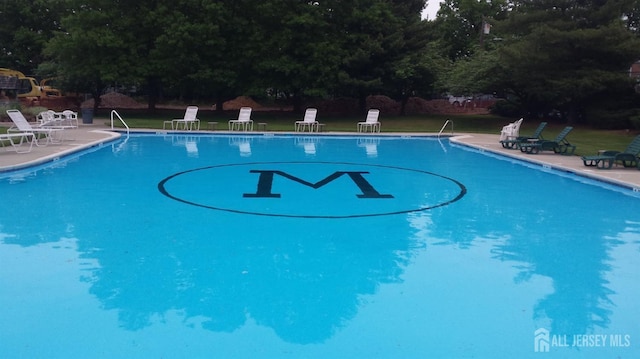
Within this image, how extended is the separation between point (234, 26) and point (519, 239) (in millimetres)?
23852

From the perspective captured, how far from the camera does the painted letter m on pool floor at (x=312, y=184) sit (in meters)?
9.52

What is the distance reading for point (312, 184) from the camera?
34.9 ft

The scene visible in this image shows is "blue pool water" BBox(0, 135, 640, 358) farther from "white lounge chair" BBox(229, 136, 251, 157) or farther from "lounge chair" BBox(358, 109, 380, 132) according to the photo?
"lounge chair" BBox(358, 109, 380, 132)

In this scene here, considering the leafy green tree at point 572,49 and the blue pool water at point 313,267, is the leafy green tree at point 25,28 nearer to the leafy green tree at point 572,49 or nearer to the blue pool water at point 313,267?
the leafy green tree at point 572,49

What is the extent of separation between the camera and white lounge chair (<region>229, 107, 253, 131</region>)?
21.9 m

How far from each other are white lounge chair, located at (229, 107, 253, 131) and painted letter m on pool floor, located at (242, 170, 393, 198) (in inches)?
399

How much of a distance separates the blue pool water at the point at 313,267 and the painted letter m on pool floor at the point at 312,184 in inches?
3.6

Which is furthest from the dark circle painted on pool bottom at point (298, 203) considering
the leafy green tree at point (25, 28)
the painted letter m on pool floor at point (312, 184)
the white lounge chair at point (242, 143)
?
the leafy green tree at point (25, 28)

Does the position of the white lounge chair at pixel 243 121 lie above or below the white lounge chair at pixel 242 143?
above

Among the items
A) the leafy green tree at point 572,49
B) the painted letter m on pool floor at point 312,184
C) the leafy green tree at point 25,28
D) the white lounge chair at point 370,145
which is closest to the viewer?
the painted letter m on pool floor at point 312,184

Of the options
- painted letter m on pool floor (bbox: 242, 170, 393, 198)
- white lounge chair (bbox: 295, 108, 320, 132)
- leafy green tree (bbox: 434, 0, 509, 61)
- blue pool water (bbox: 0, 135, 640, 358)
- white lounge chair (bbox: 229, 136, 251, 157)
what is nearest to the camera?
blue pool water (bbox: 0, 135, 640, 358)

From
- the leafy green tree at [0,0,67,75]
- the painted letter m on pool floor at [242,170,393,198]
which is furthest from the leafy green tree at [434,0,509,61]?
the painted letter m on pool floor at [242,170,393,198]

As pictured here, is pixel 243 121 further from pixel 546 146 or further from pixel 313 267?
pixel 313 267

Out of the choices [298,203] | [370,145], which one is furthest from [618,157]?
[370,145]
